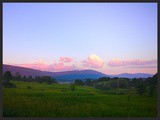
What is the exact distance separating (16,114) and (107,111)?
9.05ft

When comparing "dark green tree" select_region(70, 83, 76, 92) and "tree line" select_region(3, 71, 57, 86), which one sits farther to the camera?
"dark green tree" select_region(70, 83, 76, 92)

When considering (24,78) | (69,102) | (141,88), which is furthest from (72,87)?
(141,88)

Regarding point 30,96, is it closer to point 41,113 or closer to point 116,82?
point 41,113

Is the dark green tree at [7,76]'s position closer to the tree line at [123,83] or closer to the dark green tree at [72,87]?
the dark green tree at [72,87]

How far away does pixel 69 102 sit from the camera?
27.8 feet

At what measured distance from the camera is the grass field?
7.97 m

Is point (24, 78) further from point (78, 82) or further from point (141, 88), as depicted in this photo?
point (141, 88)

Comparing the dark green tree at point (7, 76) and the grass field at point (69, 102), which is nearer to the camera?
the grass field at point (69, 102)

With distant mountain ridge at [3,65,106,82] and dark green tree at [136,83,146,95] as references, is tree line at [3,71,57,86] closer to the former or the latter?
distant mountain ridge at [3,65,106,82]

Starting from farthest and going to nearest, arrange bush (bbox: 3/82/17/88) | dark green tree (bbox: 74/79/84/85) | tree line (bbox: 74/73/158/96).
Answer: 1. dark green tree (bbox: 74/79/84/85)
2. tree line (bbox: 74/73/158/96)
3. bush (bbox: 3/82/17/88)

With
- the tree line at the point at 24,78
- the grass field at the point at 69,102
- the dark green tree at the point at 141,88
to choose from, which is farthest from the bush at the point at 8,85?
the dark green tree at the point at 141,88

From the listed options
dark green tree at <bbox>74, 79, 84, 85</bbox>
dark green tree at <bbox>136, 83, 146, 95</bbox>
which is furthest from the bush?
dark green tree at <bbox>136, 83, 146, 95</bbox>

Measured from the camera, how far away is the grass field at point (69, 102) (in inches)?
314

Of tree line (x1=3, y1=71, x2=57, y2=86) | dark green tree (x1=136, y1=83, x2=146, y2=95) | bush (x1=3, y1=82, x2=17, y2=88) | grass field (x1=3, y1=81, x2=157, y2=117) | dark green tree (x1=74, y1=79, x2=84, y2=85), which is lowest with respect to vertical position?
grass field (x1=3, y1=81, x2=157, y2=117)
